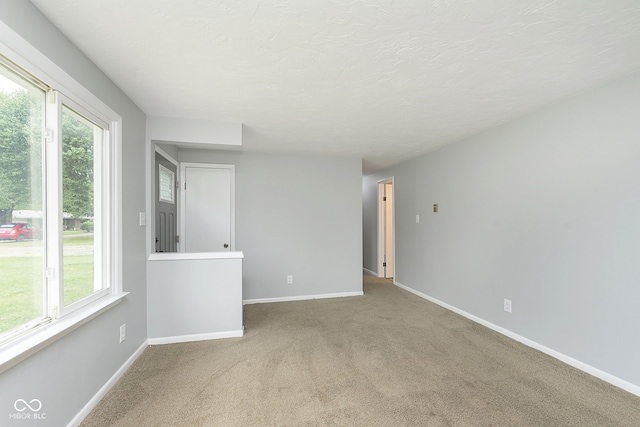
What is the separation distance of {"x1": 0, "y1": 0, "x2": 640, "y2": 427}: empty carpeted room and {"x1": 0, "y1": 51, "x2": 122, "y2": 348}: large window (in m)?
0.01

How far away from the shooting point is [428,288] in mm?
4082

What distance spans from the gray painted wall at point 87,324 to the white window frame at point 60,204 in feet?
0.19

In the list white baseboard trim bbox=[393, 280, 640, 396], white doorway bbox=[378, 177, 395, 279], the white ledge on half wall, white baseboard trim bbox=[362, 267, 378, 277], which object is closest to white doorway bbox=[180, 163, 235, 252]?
the white ledge on half wall

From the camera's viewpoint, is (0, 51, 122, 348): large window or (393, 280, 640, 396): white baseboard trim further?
(393, 280, 640, 396): white baseboard trim

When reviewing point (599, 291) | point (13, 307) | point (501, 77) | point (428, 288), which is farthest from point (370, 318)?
point (13, 307)

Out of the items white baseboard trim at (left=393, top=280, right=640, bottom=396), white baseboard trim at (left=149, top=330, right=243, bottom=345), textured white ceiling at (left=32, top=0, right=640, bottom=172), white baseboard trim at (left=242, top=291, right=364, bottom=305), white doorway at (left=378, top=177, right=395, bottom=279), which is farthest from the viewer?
white doorway at (left=378, top=177, right=395, bottom=279)

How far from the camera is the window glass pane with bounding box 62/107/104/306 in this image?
164 cm

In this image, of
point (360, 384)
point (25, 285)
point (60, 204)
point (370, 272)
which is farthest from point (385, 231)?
point (25, 285)

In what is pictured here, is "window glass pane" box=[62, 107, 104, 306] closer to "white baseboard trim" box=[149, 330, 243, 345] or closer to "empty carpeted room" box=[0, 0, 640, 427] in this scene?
"empty carpeted room" box=[0, 0, 640, 427]

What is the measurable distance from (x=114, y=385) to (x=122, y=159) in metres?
1.72

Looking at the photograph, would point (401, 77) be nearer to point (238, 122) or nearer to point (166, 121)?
point (238, 122)

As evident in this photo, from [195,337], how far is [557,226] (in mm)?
3602

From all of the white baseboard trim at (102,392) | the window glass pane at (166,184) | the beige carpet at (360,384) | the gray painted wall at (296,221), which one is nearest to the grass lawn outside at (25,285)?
the white baseboard trim at (102,392)

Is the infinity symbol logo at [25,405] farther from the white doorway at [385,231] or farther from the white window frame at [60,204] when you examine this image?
the white doorway at [385,231]
